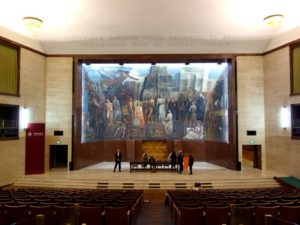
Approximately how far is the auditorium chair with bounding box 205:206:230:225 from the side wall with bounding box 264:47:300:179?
1119cm

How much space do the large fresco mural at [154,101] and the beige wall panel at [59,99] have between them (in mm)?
3590

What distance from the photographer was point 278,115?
1658 cm

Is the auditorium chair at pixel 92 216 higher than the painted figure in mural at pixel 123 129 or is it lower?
lower

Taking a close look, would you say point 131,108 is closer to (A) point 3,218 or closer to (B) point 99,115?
(B) point 99,115

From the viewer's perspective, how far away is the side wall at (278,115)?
15383 mm

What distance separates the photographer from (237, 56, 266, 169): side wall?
17812 millimetres

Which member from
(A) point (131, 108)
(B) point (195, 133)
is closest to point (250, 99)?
(B) point (195, 133)

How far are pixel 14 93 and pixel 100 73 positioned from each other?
25.9 feet

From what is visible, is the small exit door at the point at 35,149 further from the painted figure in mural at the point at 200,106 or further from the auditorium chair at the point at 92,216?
the painted figure in mural at the point at 200,106

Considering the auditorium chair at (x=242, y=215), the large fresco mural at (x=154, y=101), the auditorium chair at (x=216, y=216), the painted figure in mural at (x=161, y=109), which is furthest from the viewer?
the painted figure in mural at (x=161, y=109)

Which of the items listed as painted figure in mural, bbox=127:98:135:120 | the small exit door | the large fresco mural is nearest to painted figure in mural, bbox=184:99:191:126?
the large fresco mural

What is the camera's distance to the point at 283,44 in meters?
16.1

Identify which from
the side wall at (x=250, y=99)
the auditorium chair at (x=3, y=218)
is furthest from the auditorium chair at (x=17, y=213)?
the side wall at (x=250, y=99)

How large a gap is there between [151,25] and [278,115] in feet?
30.4
